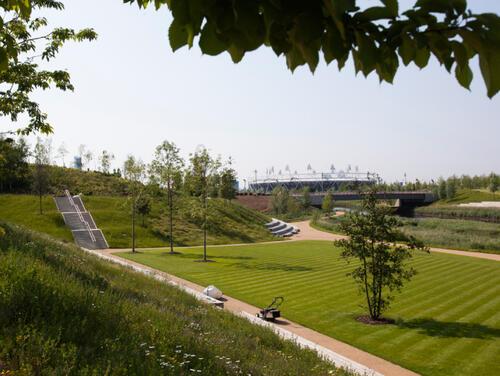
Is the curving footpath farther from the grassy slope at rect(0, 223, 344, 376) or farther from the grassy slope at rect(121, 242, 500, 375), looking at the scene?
the grassy slope at rect(0, 223, 344, 376)

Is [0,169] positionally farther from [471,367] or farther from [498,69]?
[471,367]

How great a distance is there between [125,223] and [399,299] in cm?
3076

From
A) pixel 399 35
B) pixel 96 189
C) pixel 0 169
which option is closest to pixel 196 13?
pixel 399 35

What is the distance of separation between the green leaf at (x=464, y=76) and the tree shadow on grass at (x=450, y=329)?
45.3 ft

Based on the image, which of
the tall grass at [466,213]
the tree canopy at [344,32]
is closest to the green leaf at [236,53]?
the tree canopy at [344,32]

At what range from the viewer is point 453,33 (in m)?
1.57

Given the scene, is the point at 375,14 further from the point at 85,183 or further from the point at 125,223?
the point at 85,183

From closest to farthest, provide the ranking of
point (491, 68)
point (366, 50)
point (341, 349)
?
point (491, 68)
point (366, 50)
point (341, 349)

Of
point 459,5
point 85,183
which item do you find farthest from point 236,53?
point 85,183

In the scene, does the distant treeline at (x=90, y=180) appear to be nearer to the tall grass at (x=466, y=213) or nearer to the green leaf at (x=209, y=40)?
the green leaf at (x=209, y=40)

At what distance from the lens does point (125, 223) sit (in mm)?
43281

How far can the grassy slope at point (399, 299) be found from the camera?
1213cm

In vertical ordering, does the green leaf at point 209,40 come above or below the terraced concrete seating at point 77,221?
above

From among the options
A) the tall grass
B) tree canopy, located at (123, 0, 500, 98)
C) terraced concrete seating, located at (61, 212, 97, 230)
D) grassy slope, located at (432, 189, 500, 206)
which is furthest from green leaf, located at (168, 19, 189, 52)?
grassy slope, located at (432, 189, 500, 206)
